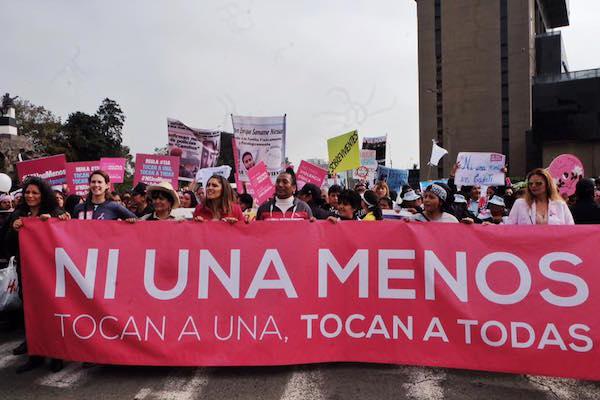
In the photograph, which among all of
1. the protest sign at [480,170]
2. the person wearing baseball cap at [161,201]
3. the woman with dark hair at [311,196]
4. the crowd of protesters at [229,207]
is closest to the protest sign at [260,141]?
the woman with dark hair at [311,196]

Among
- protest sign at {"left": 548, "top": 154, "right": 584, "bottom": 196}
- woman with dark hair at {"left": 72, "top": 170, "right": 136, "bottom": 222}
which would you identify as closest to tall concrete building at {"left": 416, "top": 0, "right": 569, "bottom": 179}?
protest sign at {"left": 548, "top": 154, "right": 584, "bottom": 196}

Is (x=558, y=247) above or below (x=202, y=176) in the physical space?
below

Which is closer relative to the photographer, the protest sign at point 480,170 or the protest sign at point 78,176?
the protest sign at point 78,176

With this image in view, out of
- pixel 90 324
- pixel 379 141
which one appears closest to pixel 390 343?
pixel 90 324

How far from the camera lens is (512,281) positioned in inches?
141

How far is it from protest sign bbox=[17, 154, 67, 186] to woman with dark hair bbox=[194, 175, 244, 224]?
16.0ft

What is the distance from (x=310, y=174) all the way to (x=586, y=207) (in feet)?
16.4

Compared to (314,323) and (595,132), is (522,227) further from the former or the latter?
(595,132)

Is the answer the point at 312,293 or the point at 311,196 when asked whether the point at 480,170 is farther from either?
the point at 312,293

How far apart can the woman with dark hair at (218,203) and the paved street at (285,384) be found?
1.37 meters

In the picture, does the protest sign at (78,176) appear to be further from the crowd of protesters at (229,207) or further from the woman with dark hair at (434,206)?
the woman with dark hair at (434,206)

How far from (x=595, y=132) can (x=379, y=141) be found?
35964mm

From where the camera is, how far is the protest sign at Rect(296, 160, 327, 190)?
29.1 ft

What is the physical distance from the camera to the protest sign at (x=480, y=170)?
35.1 feet
